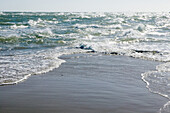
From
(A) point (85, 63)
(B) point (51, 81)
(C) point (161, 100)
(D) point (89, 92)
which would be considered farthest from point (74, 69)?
(C) point (161, 100)

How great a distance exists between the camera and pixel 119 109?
5816 mm

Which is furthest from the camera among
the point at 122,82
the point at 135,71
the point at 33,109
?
the point at 135,71

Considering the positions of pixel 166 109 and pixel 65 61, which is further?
pixel 65 61

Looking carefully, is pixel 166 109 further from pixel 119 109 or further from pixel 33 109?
pixel 33 109

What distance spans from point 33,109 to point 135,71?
17.2 feet

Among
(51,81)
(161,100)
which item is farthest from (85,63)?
(161,100)

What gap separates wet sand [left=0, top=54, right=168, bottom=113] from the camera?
5.82 m

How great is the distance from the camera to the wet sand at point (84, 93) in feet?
19.1

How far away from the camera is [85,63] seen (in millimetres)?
11602

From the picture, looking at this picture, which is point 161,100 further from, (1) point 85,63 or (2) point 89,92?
(1) point 85,63

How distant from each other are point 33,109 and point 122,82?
3.47 m

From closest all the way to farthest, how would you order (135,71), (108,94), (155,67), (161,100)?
(161,100), (108,94), (135,71), (155,67)

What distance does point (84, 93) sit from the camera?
23.0 ft

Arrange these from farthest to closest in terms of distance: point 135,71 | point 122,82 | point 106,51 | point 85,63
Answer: point 106,51 < point 85,63 < point 135,71 < point 122,82
